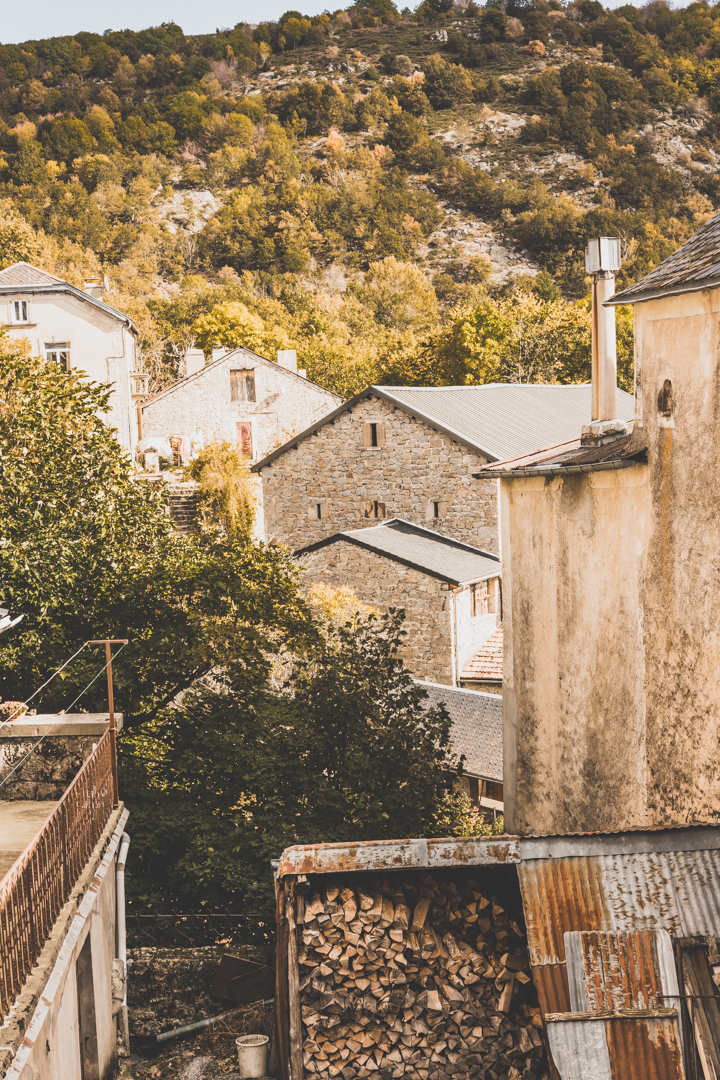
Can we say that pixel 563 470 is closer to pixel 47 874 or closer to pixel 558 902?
pixel 558 902

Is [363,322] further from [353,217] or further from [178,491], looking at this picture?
[178,491]

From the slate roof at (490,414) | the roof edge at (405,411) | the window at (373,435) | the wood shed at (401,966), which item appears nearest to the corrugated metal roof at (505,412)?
the slate roof at (490,414)

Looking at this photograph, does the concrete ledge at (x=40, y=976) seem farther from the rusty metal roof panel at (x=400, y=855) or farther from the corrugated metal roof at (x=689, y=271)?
the corrugated metal roof at (x=689, y=271)

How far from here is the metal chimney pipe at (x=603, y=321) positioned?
33.2ft

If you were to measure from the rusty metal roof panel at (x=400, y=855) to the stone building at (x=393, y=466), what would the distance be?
19107 millimetres

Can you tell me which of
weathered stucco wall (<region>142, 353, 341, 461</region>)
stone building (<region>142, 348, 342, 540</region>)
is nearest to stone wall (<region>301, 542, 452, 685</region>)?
stone building (<region>142, 348, 342, 540</region>)

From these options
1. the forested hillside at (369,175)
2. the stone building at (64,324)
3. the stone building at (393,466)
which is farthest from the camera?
the forested hillside at (369,175)

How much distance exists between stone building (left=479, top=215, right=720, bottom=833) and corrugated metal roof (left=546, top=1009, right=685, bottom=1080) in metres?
1.95

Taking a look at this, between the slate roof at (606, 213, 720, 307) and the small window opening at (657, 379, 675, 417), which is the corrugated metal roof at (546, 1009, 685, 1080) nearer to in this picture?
the small window opening at (657, 379, 675, 417)

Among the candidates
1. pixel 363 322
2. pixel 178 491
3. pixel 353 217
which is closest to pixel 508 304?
pixel 363 322

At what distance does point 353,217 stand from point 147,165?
27.9m

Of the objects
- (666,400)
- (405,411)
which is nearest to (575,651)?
(666,400)

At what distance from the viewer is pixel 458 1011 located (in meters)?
6.41

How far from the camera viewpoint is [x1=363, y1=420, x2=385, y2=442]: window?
2703cm
